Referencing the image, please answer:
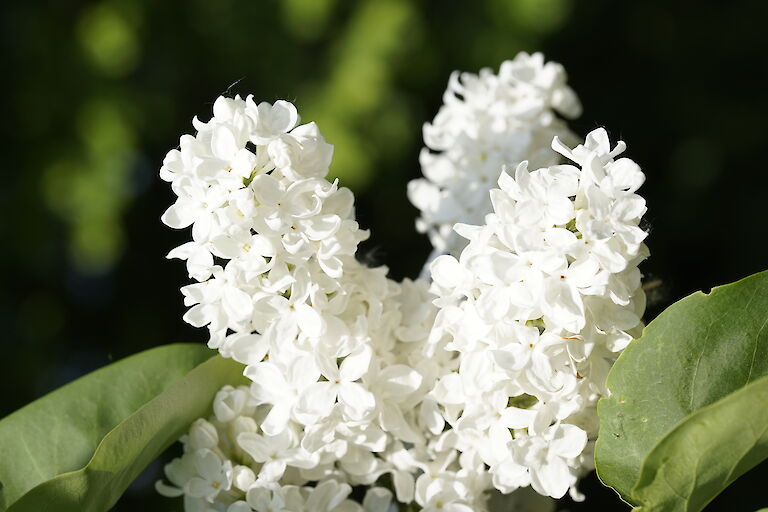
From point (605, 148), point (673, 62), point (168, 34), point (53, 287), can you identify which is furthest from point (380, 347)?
point (673, 62)

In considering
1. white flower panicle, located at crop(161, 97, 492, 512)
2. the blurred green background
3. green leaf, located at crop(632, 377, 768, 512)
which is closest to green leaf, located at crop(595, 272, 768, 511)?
green leaf, located at crop(632, 377, 768, 512)

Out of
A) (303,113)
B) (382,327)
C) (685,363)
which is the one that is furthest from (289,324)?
(303,113)

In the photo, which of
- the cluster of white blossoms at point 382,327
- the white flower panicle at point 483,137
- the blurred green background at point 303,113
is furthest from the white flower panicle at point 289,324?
the blurred green background at point 303,113

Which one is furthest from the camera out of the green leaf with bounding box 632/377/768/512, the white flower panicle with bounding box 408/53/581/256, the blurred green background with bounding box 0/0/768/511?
the blurred green background with bounding box 0/0/768/511

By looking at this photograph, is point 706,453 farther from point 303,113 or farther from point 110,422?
point 303,113

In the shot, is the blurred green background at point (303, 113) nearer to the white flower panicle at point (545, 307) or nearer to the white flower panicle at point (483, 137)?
the white flower panicle at point (483, 137)

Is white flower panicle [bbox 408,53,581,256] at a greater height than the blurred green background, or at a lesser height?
greater

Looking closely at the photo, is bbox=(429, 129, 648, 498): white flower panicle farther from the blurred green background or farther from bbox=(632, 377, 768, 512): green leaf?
the blurred green background
